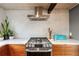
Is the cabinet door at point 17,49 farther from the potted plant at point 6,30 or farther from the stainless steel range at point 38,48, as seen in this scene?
the potted plant at point 6,30

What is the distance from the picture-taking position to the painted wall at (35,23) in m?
4.54

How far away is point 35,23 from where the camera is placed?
4.54 metres

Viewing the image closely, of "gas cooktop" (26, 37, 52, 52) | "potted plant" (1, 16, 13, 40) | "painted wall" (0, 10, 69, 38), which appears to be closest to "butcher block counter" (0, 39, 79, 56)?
"gas cooktop" (26, 37, 52, 52)

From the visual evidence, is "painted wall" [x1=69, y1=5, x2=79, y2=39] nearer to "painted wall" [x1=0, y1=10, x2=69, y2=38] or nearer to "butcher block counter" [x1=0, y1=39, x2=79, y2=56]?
"painted wall" [x1=0, y1=10, x2=69, y2=38]

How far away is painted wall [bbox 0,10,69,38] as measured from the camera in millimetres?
4535

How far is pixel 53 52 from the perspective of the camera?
128 inches

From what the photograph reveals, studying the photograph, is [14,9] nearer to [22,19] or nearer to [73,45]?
[22,19]

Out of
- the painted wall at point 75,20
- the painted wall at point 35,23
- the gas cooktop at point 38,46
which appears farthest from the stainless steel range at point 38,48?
the painted wall at point 35,23

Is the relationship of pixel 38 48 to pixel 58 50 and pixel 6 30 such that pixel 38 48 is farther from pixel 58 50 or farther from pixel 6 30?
pixel 6 30

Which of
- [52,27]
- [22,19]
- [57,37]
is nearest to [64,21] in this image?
[52,27]

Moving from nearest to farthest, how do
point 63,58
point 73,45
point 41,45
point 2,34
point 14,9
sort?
point 63,58
point 73,45
point 41,45
point 2,34
point 14,9

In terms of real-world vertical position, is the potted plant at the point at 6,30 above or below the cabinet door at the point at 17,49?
above

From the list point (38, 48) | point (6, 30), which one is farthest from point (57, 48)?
point (6, 30)

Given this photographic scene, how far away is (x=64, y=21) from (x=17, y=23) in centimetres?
164
